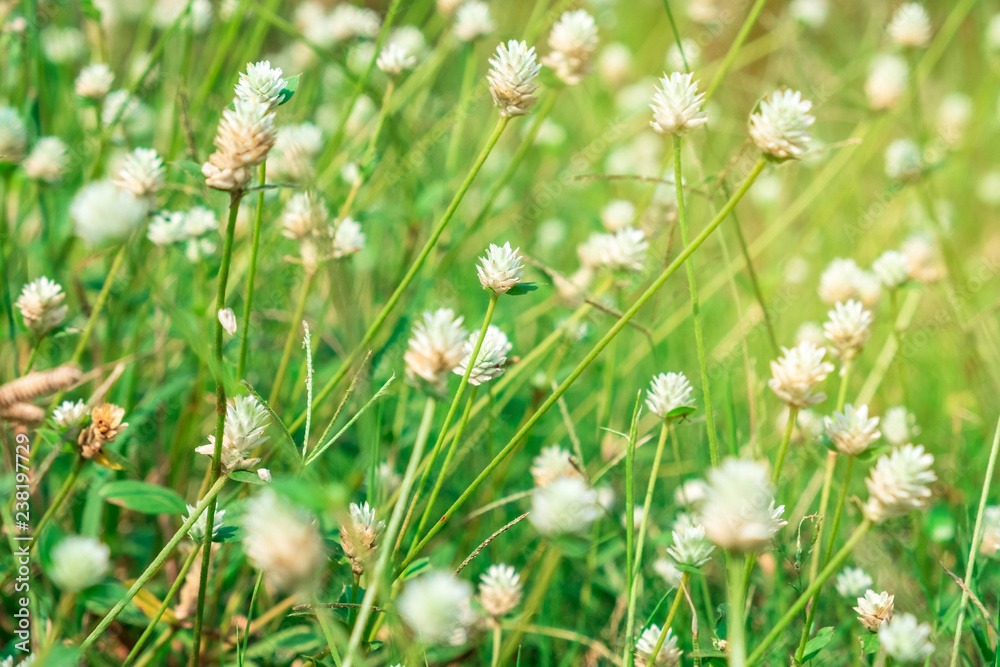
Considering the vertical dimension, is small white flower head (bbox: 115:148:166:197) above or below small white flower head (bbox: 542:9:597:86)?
below

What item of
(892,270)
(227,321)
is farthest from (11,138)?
(892,270)

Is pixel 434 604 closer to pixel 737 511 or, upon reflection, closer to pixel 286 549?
pixel 286 549

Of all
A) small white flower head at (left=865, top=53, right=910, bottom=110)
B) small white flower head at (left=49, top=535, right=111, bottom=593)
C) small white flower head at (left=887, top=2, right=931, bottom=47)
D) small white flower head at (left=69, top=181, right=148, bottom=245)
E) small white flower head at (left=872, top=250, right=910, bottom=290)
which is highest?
small white flower head at (left=887, top=2, right=931, bottom=47)

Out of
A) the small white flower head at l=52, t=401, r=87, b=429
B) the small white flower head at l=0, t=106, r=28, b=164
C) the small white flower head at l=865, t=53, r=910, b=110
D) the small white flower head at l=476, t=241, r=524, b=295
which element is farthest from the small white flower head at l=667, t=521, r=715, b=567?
the small white flower head at l=865, t=53, r=910, b=110

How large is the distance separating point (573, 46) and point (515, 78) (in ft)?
1.42

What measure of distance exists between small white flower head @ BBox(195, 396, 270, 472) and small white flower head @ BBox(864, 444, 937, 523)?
22.2 inches

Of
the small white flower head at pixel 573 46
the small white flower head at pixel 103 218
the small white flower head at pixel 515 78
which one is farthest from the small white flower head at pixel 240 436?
the small white flower head at pixel 573 46

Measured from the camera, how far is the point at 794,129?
26.4 inches

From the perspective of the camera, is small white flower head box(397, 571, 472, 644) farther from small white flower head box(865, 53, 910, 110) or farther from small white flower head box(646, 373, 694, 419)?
small white flower head box(865, 53, 910, 110)

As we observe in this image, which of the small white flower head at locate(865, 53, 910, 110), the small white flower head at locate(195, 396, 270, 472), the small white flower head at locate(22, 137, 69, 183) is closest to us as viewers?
the small white flower head at locate(195, 396, 270, 472)

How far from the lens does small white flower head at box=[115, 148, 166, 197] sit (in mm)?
978

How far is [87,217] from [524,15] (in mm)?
3451

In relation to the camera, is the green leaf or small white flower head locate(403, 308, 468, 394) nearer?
small white flower head locate(403, 308, 468, 394)

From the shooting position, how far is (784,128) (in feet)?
2.19
